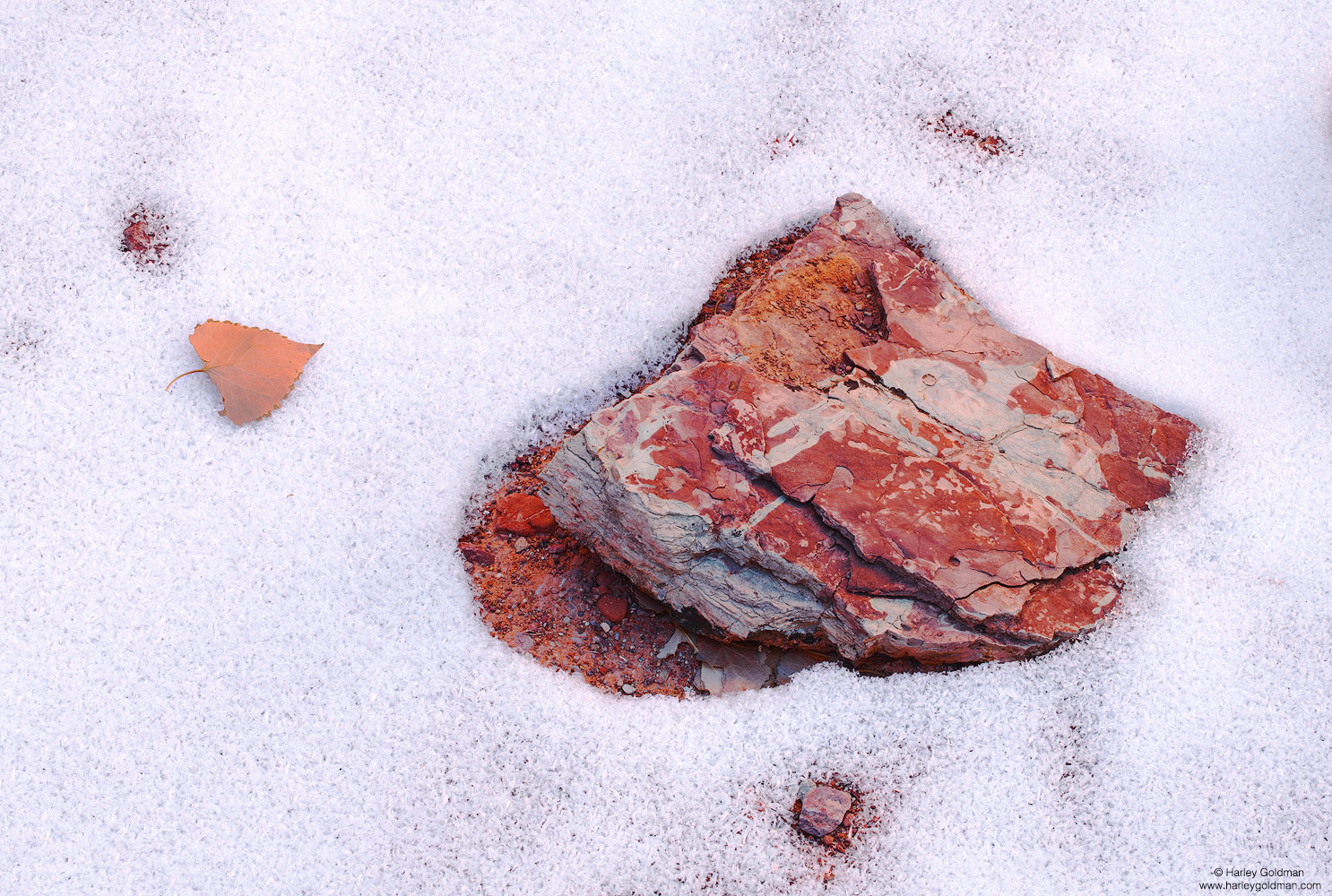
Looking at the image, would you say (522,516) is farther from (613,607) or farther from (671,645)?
(671,645)

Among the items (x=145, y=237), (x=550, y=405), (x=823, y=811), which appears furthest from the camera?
(x=145, y=237)

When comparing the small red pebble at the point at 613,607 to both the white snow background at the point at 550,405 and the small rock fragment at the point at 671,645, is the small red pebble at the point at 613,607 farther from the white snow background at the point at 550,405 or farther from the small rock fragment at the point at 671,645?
the white snow background at the point at 550,405

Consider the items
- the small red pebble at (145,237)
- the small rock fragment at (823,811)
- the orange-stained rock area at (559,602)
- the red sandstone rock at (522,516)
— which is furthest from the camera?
the small red pebble at (145,237)

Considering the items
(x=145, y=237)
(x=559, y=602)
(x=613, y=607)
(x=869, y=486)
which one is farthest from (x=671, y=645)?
(x=145, y=237)

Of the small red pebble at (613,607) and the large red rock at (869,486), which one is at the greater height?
the large red rock at (869,486)

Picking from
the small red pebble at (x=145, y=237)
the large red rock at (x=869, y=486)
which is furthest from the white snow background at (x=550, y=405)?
the large red rock at (x=869, y=486)

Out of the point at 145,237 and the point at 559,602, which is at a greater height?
the point at 145,237
